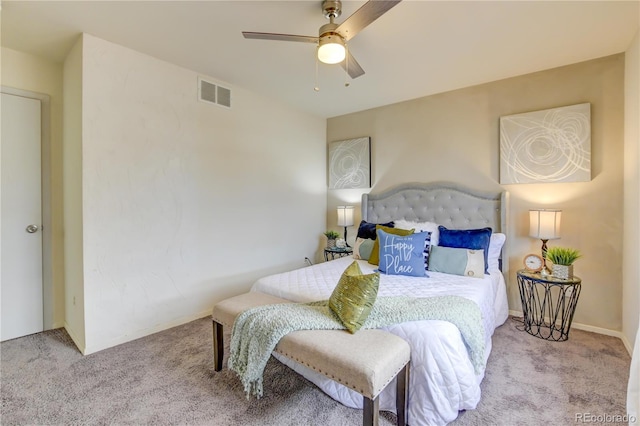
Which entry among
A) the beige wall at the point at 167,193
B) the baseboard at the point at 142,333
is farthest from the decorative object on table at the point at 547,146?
the baseboard at the point at 142,333

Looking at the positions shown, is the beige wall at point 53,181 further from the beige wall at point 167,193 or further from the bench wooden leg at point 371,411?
the bench wooden leg at point 371,411

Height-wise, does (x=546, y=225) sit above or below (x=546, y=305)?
above

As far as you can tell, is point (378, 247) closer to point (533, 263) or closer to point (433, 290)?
point (433, 290)

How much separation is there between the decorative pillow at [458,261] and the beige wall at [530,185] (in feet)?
2.59

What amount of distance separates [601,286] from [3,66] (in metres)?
5.91

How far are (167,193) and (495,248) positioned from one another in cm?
344

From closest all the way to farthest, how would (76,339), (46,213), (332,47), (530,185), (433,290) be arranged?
(332,47)
(433,290)
(76,339)
(46,213)
(530,185)

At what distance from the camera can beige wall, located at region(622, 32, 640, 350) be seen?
2.22 m

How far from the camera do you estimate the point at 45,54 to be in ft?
8.65

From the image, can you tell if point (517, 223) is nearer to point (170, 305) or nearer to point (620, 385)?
point (620, 385)

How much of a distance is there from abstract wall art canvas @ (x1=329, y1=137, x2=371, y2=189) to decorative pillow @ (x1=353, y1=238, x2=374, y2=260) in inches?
41.5

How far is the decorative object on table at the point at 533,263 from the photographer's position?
2.83 m

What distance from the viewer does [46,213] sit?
2764 mm

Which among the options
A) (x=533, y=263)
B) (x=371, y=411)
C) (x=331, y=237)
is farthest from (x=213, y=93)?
(x=533, y=263)
